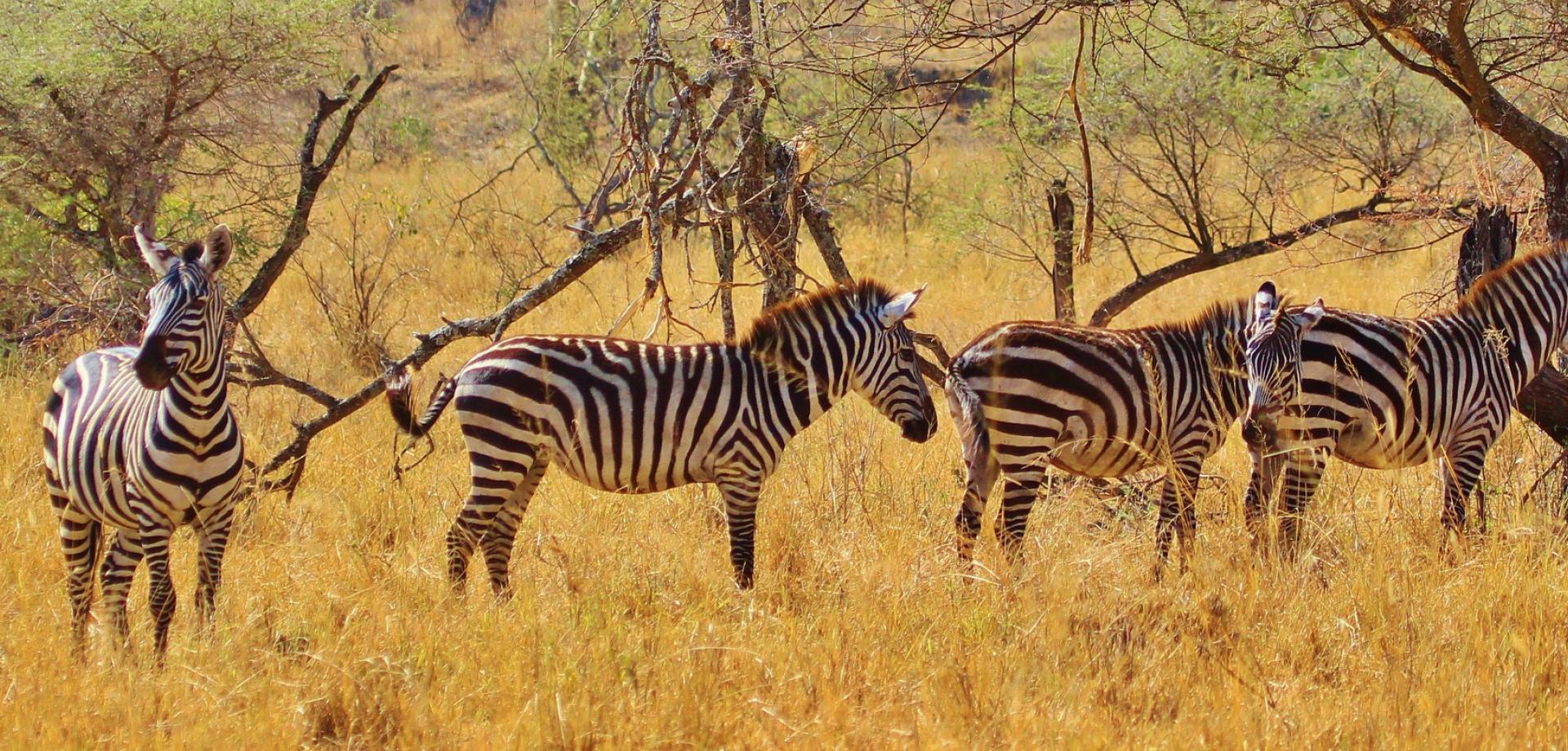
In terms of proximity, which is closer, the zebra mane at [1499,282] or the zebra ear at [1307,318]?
the zebra ear at [1307,318]

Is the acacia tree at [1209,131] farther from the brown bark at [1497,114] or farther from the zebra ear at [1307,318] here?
the zebra ear at [1307,318]

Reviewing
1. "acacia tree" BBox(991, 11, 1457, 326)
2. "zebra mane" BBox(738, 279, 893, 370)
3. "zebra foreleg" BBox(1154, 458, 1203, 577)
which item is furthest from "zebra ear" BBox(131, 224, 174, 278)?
"acacia tree" BBox(991, 11, 1457, 326)

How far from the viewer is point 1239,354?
18.2 ft

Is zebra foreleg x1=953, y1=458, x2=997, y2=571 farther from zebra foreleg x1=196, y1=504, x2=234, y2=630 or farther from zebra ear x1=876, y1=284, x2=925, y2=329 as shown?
zebra foreleg x1=196, y1=504, x2=234, y2=630

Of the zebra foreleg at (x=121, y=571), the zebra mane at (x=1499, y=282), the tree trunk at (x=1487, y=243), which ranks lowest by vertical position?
the zebra foreleg at (x=121, y=571)

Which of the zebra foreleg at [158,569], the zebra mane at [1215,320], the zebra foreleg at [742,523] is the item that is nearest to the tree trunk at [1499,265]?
the zebra mane at [1215,320]

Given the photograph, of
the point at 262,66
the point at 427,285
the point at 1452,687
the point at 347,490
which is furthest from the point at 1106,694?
the point at 427,285

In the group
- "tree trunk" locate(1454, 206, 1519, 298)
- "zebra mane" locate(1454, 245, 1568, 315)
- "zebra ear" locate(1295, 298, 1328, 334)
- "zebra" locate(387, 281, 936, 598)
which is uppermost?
"tree trunk" locate(1454, 206, 1519, 298)

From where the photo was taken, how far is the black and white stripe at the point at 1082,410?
5.26 m

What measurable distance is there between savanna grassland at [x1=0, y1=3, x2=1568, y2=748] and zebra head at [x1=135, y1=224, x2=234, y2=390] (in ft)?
2.82

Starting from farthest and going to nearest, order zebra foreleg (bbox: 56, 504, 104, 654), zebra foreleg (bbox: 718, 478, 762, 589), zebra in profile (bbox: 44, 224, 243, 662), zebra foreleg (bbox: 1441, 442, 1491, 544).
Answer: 1. zebra foreleg (bbox: 1441, 442, 1491, 544)
2. zebra foreleg (bbox: 718, 478, 762, 589)
3. zebra foreleg (bbox: 56, 504, 104, 654)
4. zebra in profile (bbox: 44, 224, 243, 662)

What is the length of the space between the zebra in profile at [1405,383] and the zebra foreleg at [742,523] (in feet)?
6.71

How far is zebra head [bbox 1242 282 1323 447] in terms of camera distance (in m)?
5.23

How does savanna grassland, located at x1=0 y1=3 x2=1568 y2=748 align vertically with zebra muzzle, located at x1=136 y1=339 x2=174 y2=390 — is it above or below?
below
